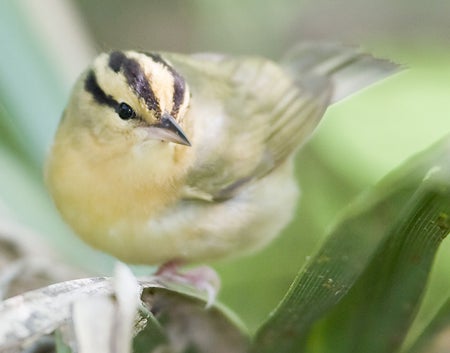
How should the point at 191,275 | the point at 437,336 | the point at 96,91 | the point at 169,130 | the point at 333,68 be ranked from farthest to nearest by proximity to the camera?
the point at 333,68
the point at 191,275
the point at 96,91
the point at 169,130
the point at 437,336

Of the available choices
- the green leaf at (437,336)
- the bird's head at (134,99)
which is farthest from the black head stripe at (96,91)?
the green leaf at (437,336)

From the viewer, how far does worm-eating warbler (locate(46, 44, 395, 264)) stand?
1.32 metres

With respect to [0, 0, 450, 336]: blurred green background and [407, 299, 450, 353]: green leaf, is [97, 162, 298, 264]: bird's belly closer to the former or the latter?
[0, 0, 450, 336]: blurred green background

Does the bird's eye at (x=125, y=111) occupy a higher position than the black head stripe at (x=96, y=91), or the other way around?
the black head stripe at (x=96, y=91)

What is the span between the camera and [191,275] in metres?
1.58

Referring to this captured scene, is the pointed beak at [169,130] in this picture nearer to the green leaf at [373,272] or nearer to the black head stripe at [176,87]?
the black head stripe at [176,87]

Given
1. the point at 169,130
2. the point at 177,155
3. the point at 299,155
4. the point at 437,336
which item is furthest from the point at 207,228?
the point at 437,336

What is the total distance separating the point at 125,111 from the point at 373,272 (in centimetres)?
54

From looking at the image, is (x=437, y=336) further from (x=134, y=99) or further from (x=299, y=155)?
(x=299, y=155)

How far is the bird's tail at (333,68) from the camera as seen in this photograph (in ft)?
5.70

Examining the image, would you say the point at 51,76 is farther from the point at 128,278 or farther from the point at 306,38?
the point at 306,38

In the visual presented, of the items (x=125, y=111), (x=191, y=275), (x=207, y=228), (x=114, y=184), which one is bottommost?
(x=191, y=275)

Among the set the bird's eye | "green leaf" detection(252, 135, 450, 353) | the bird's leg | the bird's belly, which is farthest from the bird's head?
"green leaf" detection(252, 135, 450, 353)

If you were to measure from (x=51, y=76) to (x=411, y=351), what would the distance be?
1.08 m
